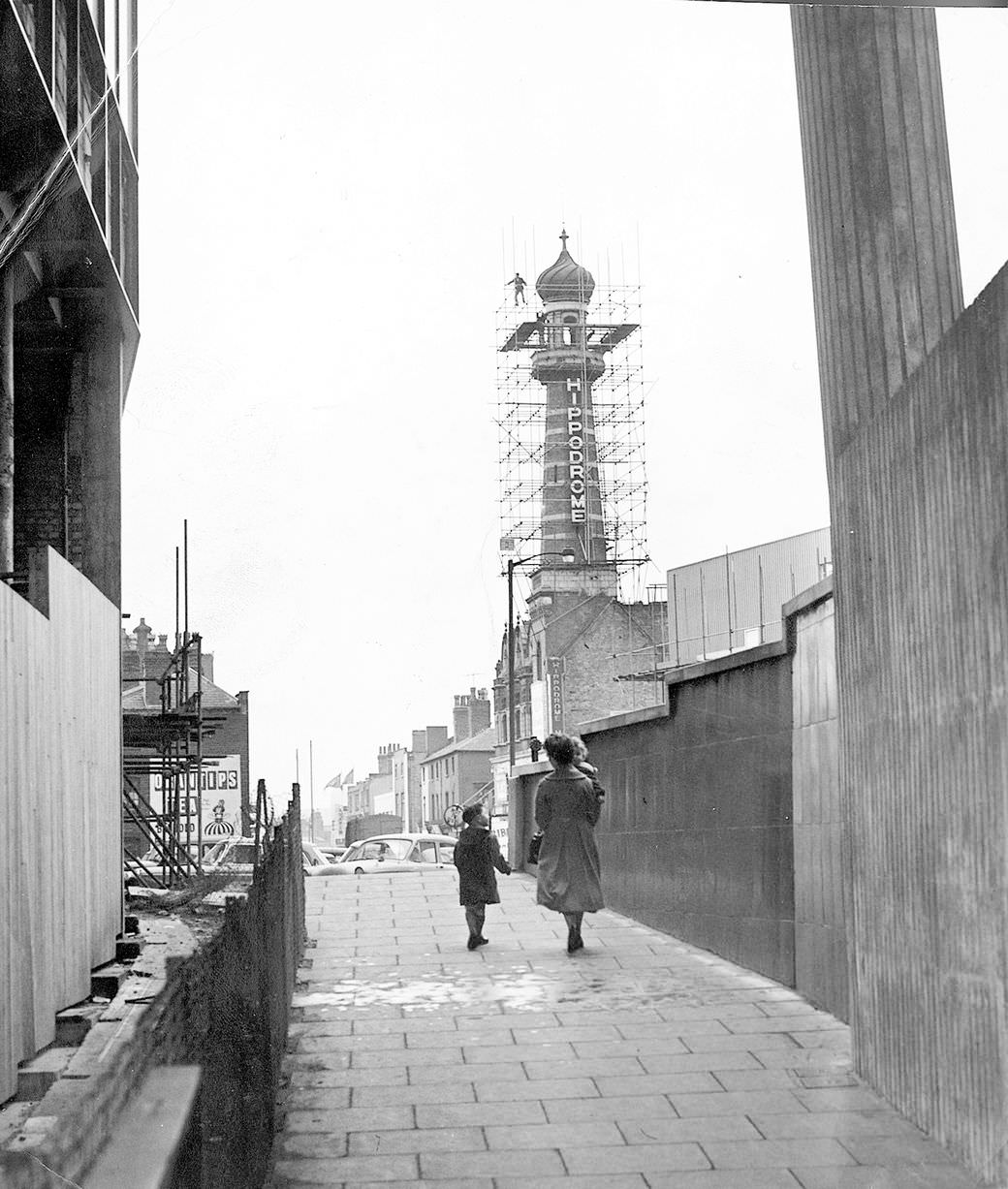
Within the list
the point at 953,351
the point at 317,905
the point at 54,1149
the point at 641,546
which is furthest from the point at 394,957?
the point at 641,546

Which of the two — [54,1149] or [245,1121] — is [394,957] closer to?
[245,1121]

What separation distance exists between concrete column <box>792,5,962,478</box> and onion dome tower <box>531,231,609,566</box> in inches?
117

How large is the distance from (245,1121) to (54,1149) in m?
2.07

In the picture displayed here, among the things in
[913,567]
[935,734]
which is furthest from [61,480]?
[935,734]

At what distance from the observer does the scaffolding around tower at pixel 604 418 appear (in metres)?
13.3

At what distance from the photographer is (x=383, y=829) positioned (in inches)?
1411

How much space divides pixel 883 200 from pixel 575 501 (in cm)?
2435

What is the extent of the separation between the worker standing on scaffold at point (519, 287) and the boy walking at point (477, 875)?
3.74 meters

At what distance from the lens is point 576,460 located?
30359mm

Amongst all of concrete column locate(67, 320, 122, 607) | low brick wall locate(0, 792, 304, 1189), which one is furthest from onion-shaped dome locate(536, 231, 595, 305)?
low brick wall locate(0, 792, 304, 1189)

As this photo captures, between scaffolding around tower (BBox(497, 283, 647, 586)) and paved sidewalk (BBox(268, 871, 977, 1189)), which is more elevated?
scaffolding around tower (BBox(497, 283, 647, 586))

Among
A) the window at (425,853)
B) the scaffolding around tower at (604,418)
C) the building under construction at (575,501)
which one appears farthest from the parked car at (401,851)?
the scaffolding around tower at (604,418)

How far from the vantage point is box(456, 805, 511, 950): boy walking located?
32.3 ft

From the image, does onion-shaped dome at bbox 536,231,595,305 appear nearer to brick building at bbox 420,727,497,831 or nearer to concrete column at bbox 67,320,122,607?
concrete column at bbox 67,320,122,607
